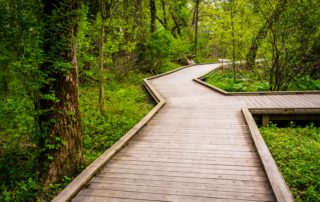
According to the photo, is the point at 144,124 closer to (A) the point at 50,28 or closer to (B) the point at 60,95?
(B) the point at 60,95

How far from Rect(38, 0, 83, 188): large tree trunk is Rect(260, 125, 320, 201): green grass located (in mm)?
3719

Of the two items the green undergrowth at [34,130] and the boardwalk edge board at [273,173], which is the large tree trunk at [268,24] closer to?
the green undergrowth at [34,130]

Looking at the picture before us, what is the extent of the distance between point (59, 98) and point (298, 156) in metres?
4.70

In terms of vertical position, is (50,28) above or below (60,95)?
above

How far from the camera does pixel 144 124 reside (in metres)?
6.62

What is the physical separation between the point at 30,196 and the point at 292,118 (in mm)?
6886

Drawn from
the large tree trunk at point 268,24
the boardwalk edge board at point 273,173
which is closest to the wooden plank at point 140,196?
the boardwalk edge board at point 273,173

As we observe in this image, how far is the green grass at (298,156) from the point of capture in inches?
159

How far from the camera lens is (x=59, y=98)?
4.19 m

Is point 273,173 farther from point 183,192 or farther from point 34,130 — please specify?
point 34,130

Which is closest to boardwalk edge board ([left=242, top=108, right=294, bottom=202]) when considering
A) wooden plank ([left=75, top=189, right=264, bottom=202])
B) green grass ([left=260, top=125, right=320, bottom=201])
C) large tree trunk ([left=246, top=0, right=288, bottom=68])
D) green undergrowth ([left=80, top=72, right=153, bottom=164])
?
green grass ([left=260, top=125, right=320, bottom=201])

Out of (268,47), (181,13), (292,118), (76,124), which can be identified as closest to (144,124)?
(76,124)

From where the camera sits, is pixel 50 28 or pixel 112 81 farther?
pixel 112 81

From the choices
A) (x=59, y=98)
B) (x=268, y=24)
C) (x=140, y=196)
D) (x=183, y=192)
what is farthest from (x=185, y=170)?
(x=268, y=24)
